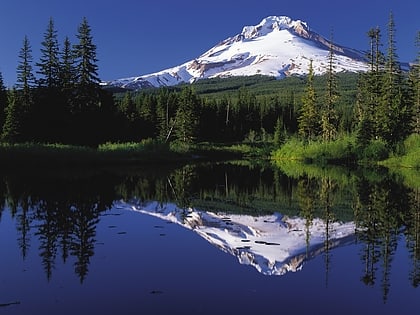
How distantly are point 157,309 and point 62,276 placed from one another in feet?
6.59

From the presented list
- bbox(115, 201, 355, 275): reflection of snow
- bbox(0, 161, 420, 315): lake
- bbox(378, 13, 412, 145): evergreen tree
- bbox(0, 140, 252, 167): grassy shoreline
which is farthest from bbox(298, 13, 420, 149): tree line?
bbox(115, 201, 355, 275): reflection of snow

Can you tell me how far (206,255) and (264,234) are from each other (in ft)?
8.43

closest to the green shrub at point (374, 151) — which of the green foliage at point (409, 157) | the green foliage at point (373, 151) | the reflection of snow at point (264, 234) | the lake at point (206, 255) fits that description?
the green foliage at point (373, 151)

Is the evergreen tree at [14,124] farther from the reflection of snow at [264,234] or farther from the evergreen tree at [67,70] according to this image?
the reflection of snow at [264,234]

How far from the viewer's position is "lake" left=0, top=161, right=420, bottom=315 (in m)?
6.03

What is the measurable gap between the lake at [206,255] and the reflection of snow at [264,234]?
0.03m

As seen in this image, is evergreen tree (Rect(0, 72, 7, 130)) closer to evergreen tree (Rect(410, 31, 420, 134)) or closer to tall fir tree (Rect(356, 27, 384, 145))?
tall fir tree (Rect(356, 27, 384, 145))

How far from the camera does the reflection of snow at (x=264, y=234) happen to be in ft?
27.3

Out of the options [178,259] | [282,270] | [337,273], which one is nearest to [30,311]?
[178,259]

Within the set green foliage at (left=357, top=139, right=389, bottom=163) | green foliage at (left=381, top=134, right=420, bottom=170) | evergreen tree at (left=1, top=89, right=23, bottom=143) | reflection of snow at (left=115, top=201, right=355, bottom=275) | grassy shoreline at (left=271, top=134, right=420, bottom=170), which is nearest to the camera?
reflection of snow at (left=115, top=201, right=355, bottom=275)

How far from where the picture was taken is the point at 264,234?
35.1 feet

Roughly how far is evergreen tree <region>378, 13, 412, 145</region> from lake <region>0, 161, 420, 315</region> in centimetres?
2951

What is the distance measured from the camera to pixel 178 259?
323 inches

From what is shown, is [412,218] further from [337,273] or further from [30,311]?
[30,311]
